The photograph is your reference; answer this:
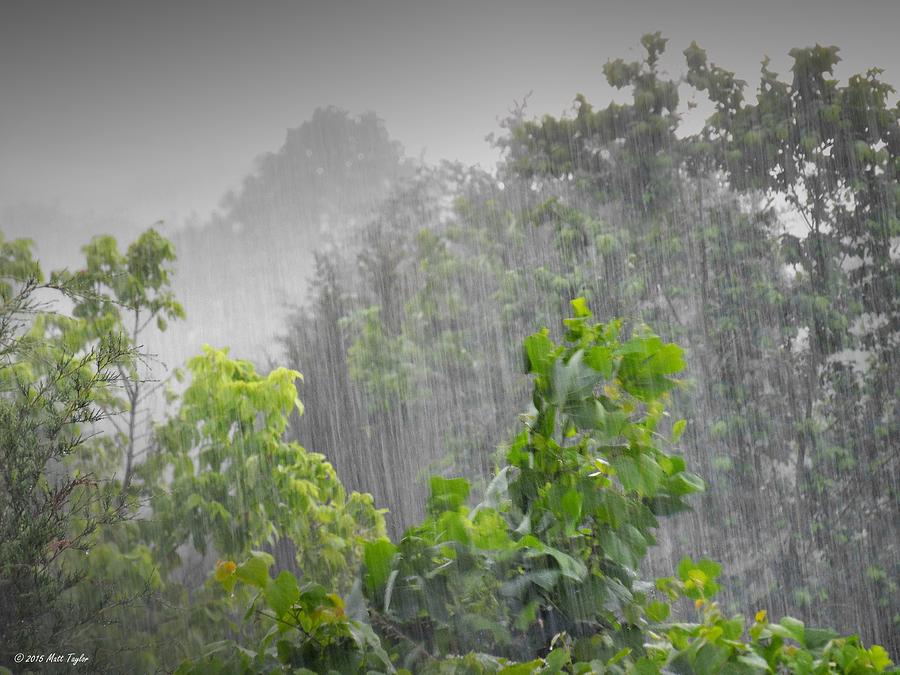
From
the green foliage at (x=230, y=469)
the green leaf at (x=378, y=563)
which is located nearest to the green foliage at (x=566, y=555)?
the green leaf at (x=378, y=563)

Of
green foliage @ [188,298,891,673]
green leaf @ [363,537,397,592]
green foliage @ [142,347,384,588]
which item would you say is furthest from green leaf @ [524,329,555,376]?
green foliage @ [142,347,384,588]

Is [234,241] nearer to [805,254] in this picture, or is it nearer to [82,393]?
[805,254]

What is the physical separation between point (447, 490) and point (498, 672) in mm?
235

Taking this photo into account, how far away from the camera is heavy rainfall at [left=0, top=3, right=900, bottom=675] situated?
0.73m

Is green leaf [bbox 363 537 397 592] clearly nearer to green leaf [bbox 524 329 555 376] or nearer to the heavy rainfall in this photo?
the heavy rainfall

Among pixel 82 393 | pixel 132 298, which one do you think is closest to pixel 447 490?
pixel 82 393

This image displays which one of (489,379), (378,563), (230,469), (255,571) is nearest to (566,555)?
(378,563)

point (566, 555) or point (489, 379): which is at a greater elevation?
point (489, 379)

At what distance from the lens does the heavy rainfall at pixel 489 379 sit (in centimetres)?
73

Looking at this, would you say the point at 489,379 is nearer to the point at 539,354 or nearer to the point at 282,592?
the point at 539,354

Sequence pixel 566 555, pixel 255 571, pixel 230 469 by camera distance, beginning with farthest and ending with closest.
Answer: pixel 230 469 < pixel 566 555 < pixel 255 571

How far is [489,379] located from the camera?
5.36 metres

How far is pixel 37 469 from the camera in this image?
3.12ft

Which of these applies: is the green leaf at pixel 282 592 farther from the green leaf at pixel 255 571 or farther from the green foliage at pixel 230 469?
the green foliage at pixel 230 469
